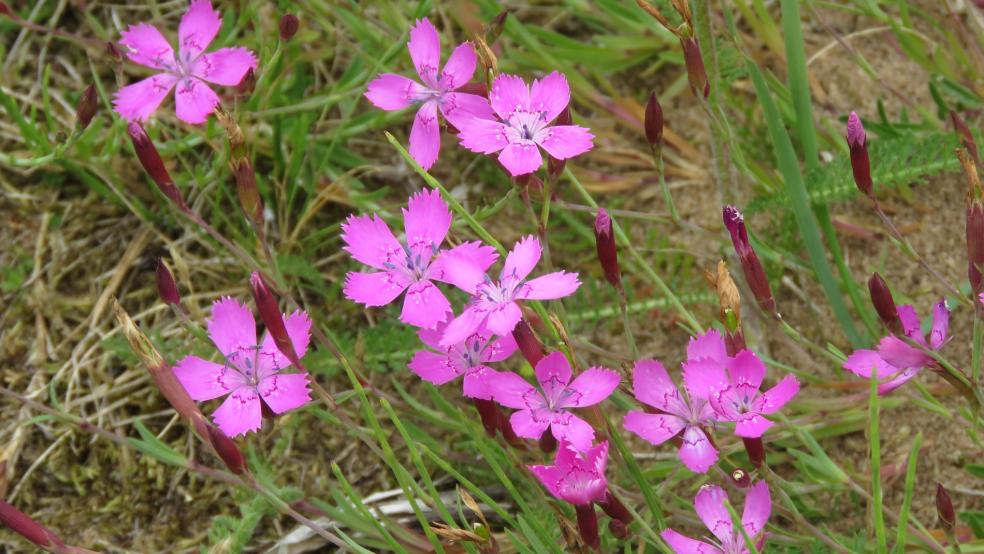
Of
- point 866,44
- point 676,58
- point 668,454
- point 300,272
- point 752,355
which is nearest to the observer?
point 752,355

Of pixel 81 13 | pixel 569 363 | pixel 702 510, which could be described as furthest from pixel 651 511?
pixel 81 13

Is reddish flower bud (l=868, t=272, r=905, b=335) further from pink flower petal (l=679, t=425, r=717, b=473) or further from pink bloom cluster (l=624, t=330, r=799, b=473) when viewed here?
pink flower petal (l=679, t=425, r=717, b=473)

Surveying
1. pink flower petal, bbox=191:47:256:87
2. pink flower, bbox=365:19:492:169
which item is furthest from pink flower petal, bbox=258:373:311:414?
pink flower petal, bbox=191:47:256:87

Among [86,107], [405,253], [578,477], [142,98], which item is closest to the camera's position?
[578,477]

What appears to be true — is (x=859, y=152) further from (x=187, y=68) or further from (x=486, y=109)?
(x=187, y=68)

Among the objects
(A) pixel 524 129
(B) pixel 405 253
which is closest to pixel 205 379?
(B) pixel 405 253

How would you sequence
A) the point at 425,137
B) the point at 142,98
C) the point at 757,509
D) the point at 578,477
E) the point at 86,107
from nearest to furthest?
1. the point at 578,477
2. the point at 757,509
3. the point at 425,137
4. the point at 86,107
5. the point at 142,98

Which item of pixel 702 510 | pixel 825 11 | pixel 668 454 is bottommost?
pixel 702 510

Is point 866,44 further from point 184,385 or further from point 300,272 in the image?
point 184,385
